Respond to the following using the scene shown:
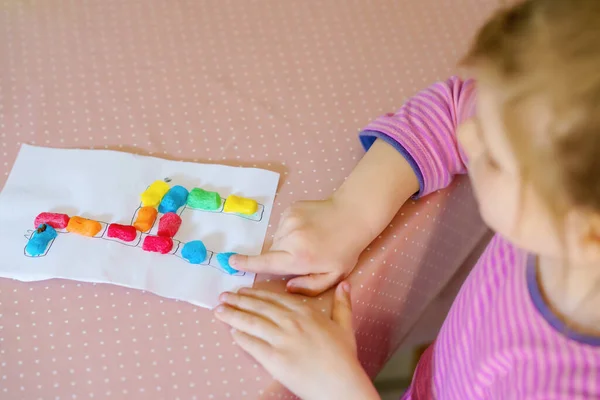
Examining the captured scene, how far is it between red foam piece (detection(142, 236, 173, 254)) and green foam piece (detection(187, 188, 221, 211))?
55mm

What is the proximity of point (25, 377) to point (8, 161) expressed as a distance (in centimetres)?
26

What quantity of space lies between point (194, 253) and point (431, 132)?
0.97 ft

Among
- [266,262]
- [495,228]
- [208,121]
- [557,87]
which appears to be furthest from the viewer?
[208,121]

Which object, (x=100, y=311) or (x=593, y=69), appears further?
(x=100, y=311)

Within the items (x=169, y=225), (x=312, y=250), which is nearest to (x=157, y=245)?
(x=169, y=225)

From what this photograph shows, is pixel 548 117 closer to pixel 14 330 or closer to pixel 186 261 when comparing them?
pixel 186 261

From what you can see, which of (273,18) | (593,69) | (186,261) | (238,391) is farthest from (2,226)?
(593,69)

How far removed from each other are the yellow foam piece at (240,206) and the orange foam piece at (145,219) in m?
0.08

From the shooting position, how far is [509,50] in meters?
0.34

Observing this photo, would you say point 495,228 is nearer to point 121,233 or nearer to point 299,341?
point 299,341

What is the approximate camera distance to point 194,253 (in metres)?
0.56

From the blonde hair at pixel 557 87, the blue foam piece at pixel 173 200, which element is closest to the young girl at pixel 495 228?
the blonde hair at pixel 557 87

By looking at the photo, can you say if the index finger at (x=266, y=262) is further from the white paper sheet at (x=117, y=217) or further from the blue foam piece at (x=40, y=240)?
the blue foam piece at (x=40, y=240)

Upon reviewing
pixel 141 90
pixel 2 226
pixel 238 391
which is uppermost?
pixel 141 90
